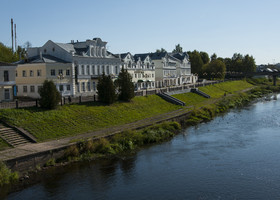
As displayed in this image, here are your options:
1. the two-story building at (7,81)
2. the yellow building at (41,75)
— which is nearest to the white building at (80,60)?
the yellow building at (41,75)

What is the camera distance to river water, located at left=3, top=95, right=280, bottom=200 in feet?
72.3

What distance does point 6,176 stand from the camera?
2295 cm

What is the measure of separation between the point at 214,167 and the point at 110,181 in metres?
9.25

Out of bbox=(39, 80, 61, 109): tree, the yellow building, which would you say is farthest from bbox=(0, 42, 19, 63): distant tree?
bbox=(39, 80, 61, 109): tree

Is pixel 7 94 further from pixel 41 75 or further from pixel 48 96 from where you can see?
pixel 41 75

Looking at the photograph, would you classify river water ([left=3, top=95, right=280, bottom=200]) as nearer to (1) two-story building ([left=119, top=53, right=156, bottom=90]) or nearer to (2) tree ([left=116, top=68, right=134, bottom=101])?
(2) tree ([left=116, top=68, right=134, bottom=101])

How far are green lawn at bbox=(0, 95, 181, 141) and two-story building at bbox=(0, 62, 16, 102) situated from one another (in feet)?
19.3

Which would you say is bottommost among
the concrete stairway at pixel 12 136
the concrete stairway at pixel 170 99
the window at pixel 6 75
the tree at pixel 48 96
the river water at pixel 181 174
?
the river water at pixel 181 174

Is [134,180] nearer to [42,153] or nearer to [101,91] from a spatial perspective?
[42,153]

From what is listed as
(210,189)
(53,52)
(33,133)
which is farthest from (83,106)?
→ (210,189)

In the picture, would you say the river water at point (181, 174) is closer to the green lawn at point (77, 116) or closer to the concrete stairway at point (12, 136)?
the concrete stairway at point (12, 136)

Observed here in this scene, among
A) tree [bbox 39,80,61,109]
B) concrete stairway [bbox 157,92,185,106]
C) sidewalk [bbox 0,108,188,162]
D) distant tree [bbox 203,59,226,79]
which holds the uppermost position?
distant tree [bbox 203,59,226,79]

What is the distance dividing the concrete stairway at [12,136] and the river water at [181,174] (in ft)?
19.1

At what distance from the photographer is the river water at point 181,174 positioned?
72.3 ft
